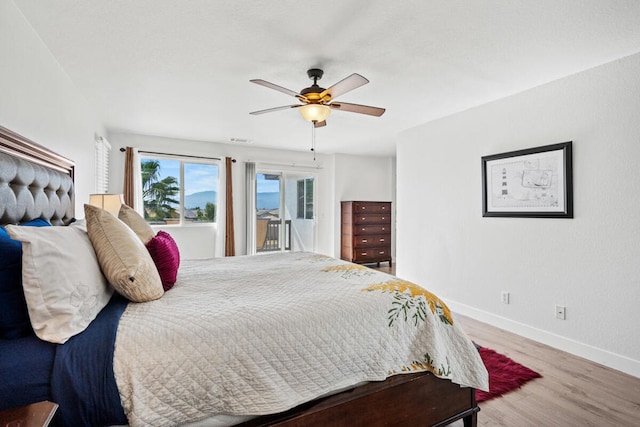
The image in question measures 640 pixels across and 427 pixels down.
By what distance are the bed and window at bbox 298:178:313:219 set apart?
4531 mm

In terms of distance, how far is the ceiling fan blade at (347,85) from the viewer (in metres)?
2.15

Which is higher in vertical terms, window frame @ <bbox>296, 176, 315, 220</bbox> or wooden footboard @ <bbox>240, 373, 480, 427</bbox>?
window frame @ <bbox>296, 176, 315, 220</bbox>

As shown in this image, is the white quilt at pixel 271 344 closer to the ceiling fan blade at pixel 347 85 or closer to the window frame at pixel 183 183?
the ceiling fan blade at pixel 347 85

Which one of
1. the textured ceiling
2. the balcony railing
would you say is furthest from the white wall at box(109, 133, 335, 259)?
the textured ceiling

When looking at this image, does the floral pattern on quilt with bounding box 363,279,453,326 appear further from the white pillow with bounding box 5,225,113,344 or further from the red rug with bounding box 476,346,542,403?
the white pillow with bounding box 5,225,113,344

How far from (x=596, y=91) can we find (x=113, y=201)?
433 cm

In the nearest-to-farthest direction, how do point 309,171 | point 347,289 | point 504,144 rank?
point 347,289
point 504,144
point 309,171

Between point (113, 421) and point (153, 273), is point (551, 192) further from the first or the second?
point (113, 421)

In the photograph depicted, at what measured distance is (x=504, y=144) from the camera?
326cm

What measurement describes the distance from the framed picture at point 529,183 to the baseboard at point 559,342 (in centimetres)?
108

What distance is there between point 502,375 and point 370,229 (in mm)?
4327

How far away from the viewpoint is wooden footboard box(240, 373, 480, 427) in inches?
51.1

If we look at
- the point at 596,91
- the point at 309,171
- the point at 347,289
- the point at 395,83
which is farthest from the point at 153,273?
the point at 309,171

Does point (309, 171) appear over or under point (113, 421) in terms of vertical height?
over
